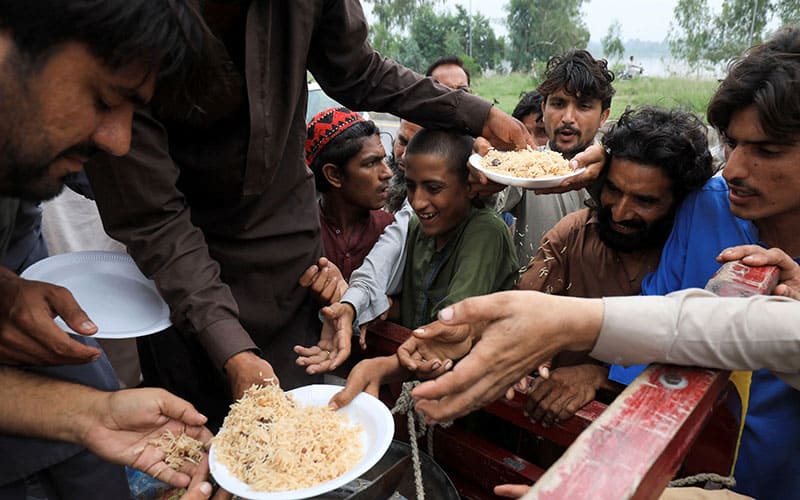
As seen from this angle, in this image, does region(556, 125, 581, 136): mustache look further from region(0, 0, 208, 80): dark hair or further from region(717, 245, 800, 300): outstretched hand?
region(0, 0, 208, 80): dark hair

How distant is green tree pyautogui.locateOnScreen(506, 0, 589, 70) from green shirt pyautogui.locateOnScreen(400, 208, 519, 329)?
80.6ft

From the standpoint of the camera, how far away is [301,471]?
4.93ft

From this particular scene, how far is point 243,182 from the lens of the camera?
2.00 metres

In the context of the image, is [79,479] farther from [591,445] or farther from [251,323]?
[591,445]

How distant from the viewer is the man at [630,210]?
2375mm

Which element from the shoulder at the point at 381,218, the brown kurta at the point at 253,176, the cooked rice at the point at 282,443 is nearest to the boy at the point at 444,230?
the brown kurta at the point at 253,176

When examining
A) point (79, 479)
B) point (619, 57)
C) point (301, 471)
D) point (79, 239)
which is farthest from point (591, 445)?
point (619, 57)

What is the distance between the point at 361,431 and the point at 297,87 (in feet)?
4.28

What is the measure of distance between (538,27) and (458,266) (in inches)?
1057

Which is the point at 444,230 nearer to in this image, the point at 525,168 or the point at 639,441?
the point at 525,168

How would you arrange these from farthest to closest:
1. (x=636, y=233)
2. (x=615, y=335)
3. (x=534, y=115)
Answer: (x=534, y=115), (x=636, y=233), (x=615, y=335)

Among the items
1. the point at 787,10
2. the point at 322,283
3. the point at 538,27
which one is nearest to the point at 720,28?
the point at 787,10

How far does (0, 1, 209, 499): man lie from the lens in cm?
116

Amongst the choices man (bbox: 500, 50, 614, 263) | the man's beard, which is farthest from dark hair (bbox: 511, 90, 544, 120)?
the man's beard
